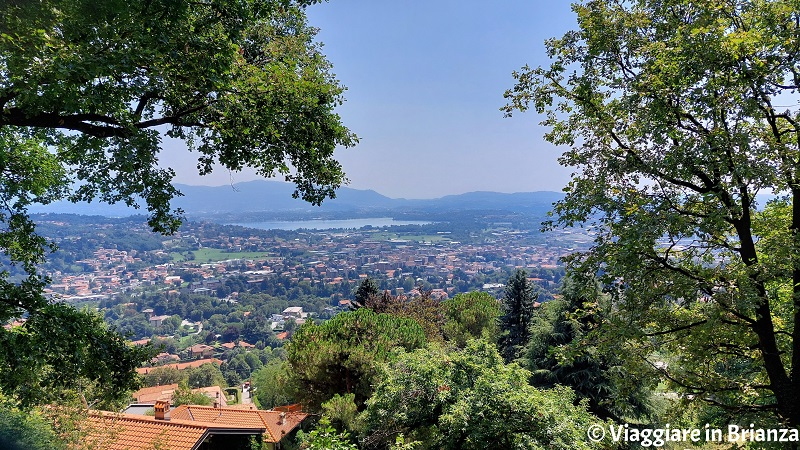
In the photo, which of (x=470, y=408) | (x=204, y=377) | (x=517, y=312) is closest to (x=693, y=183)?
(x=470, y=408)

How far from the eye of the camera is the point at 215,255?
493 ft

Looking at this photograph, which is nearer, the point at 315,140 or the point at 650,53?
the point at 315,140

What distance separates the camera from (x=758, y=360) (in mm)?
6473

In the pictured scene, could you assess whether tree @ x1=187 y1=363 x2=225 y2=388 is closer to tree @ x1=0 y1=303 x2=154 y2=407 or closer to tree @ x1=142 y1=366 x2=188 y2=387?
tree @ x1=142 y1=366 x2=188 y2=387

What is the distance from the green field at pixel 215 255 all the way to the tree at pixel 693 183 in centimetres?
14981

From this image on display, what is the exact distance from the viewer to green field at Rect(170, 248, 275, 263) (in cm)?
14362

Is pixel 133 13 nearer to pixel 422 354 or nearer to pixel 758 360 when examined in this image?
pixel 422 354

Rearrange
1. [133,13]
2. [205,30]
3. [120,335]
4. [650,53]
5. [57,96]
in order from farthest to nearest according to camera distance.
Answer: [650,53] → [120,335] → [205,30] → [133,13] → [57,96]

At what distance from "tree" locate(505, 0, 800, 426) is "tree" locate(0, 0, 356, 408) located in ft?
12.4

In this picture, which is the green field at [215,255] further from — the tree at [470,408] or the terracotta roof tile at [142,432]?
the tree at [470,408]

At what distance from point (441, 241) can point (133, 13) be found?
575 feet

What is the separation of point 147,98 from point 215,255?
15895 centimetres

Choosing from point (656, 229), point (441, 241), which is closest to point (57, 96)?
point (656, 229)

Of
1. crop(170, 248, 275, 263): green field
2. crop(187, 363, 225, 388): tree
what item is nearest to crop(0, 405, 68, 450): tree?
crop(187, 363, 225, 388): tree
